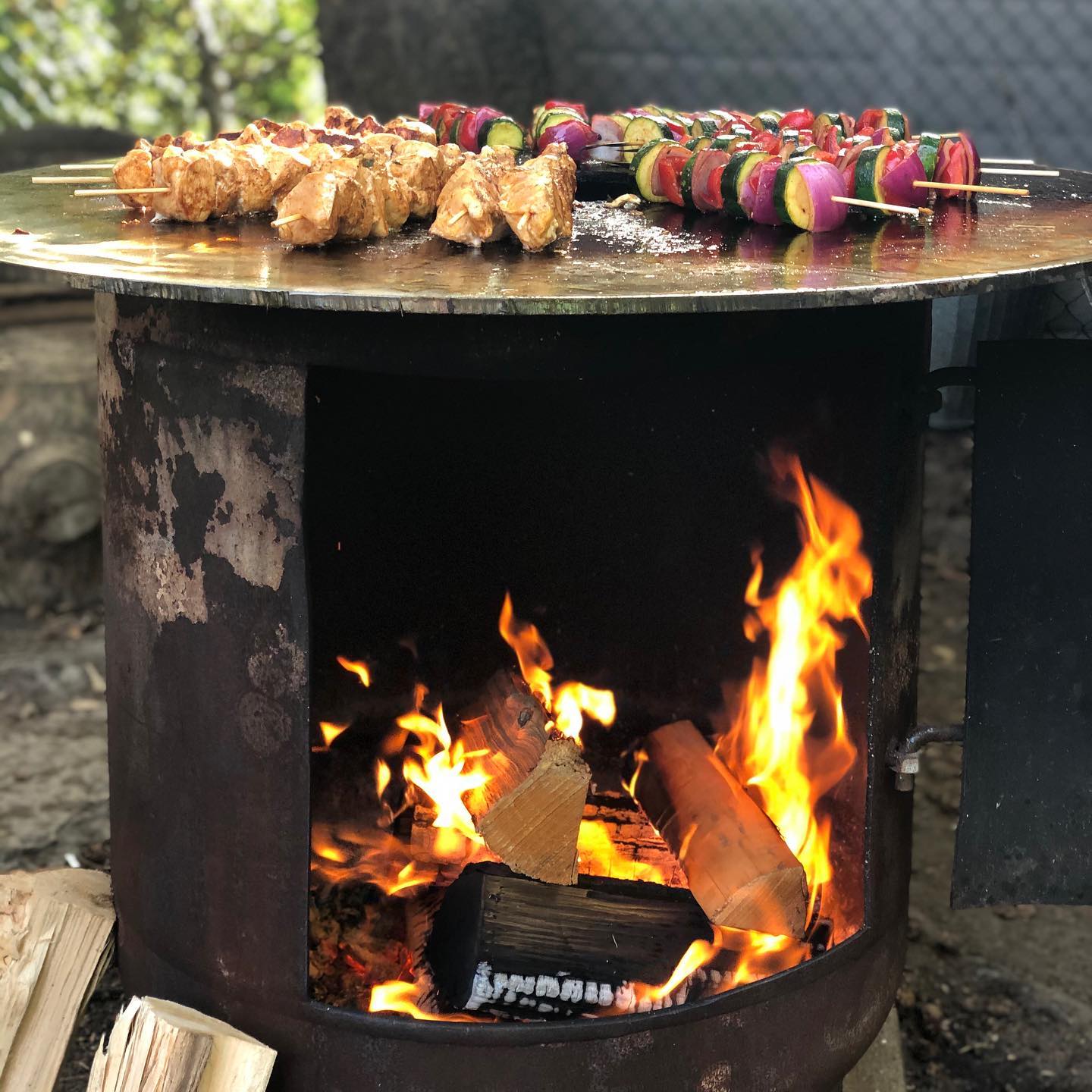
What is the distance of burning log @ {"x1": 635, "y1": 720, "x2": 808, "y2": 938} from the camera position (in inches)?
113

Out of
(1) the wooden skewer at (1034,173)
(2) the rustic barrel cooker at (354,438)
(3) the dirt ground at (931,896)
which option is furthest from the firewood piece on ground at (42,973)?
(1) the wooden skewer at (1034,173)

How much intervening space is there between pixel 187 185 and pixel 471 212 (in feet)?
1.93

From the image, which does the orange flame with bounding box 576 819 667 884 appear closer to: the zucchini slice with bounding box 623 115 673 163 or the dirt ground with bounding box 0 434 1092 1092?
the dirt ground with bounding box 0 434 1092 1092

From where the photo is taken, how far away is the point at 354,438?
3.40m

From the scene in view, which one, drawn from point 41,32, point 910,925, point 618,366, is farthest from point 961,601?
point 41,32

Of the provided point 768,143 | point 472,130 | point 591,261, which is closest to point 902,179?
point 768,143

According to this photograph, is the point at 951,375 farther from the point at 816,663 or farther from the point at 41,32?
the point at 41,32

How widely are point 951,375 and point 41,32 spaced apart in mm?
9277

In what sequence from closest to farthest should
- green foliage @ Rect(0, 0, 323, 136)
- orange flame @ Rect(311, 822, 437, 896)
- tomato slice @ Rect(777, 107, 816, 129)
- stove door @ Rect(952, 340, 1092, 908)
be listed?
stove door @ Rect(952, 340, 1092, 908) < orange flame @ Rect(311, 822, 437, 896) < tomato slice @ Rect(777, 107, 816, 129) < green foliage @ Rect(0, 0, 323, 136)

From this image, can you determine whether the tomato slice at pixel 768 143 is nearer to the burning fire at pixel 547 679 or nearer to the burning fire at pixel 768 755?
the burning fire at pixel 768 755

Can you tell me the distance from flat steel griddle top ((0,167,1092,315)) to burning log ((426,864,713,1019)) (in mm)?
1224

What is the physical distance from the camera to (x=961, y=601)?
6484 mm

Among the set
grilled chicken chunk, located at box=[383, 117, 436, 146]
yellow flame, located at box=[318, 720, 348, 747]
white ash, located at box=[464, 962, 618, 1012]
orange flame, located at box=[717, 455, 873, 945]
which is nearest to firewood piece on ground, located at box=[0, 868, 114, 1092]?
yellow flame, located at box=[318, 720, 348, 747]

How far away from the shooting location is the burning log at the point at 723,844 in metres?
2.87
